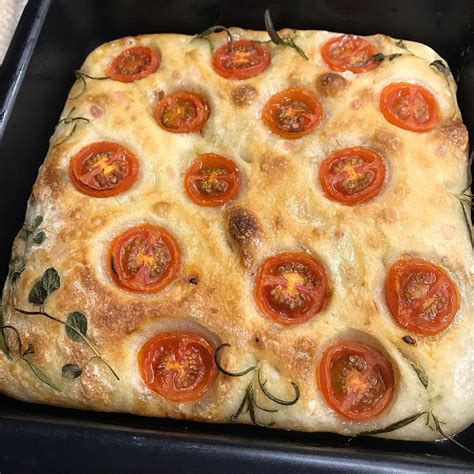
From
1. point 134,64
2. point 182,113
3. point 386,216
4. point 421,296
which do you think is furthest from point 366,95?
point 134,64

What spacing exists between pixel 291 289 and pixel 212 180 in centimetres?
68

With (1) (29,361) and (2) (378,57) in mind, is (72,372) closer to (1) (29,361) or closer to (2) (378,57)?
(1) (29,361)

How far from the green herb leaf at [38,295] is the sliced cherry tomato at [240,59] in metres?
1.46

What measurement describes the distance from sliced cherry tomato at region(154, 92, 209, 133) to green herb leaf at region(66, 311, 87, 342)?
108 cm

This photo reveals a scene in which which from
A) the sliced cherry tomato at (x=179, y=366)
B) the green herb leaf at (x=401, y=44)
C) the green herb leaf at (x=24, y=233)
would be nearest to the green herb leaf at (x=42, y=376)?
the sliced cherry tomato at (x=179, y=366)

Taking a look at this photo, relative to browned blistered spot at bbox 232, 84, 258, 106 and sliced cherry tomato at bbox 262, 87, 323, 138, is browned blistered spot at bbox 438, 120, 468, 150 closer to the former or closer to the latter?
sliced cherry tomato at bbox 262, 87, 323, 138

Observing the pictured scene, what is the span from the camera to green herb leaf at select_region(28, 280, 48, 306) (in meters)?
2.76

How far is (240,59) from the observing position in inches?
132

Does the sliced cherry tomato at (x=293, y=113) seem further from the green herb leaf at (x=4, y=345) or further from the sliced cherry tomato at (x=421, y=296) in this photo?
the green herb leaf at (x=4, y=345)

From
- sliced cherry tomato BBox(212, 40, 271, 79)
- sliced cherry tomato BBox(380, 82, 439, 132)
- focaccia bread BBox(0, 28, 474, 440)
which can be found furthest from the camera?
sliced cherry tomato BBox(212, 40, 271, 79)

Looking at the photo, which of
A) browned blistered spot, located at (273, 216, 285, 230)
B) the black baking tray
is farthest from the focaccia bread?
the black baking tray

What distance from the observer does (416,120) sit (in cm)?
310

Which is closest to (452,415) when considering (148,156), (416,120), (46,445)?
(416,120)

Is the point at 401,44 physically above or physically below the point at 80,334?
above
